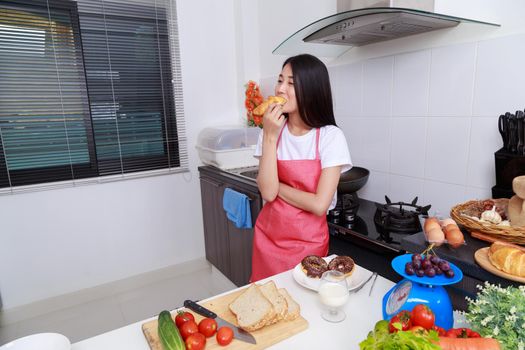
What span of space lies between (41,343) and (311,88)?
3.61ft

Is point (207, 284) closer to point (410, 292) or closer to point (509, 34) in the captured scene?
point (410, 292)

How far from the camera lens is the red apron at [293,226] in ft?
4.43

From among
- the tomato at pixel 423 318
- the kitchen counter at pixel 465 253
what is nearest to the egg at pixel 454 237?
the kitchen counter at pixel 465 253

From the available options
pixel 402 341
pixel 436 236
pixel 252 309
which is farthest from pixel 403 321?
pixel 436 236

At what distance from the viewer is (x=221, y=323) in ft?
2.82

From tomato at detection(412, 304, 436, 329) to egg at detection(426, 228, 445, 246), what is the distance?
44 cm

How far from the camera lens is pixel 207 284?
2.76 m

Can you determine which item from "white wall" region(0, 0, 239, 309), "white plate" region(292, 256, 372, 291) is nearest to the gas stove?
"white plate" region(292, 256, 372, 291)

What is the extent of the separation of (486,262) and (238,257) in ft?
5.29

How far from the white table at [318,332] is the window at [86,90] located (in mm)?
1891

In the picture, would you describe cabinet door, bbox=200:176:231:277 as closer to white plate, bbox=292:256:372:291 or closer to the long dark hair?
the long dark hair

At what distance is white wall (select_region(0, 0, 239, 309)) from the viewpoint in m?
2.35

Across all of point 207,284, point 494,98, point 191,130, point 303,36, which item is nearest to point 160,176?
point 191,130

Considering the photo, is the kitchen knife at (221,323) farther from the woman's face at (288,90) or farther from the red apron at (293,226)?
the woman's face at (288,90)
